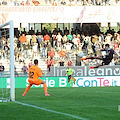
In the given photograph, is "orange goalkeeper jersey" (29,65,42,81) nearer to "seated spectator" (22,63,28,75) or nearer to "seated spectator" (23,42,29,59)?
"seated spectator" (22,63,28,75)

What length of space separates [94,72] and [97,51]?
2.70m

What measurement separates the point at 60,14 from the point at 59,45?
2982 mm

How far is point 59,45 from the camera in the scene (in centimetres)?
3566

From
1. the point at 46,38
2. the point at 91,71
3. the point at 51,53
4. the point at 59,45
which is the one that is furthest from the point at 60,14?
the point at 91,71

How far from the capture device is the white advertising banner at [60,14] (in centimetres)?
3628

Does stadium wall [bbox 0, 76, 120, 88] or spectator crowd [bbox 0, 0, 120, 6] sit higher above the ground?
spectator crowd [bbox 0, 0, 120, 6]

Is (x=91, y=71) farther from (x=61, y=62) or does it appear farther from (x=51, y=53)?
(x=51, y=53)

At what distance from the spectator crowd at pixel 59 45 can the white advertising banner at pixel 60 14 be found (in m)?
1.14

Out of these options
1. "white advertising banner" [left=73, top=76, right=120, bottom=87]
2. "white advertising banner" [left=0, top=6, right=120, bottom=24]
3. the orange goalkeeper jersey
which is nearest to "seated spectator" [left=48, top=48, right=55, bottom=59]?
"white advertising banner" [left=73, top=76, right=120, bottom=87]

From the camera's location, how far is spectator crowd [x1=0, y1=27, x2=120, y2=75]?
3419cm

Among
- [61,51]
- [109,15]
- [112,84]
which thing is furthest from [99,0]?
[112,84]

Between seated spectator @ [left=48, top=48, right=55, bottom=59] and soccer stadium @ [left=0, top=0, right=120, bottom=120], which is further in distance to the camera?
seated spectator @ [left=48, top=48, right=55, bottom=59]

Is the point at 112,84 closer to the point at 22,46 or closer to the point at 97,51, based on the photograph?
the point at 97,51

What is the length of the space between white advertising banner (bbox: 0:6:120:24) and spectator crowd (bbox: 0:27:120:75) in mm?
1139
